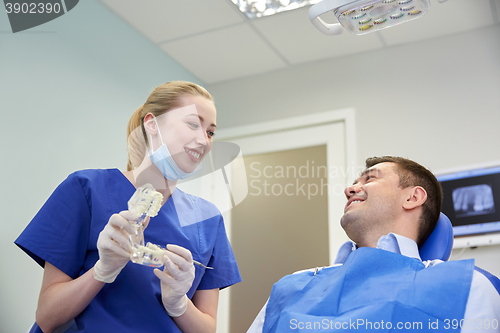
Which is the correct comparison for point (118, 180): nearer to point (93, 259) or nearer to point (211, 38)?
point (93, 259)

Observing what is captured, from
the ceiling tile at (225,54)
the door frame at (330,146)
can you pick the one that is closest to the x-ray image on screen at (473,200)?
the door frame at (330,146)

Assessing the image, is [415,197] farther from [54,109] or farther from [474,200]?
[54,109]

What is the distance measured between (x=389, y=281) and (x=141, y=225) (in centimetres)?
63

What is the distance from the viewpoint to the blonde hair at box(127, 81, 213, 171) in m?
1.21

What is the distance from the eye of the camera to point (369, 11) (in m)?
1.39

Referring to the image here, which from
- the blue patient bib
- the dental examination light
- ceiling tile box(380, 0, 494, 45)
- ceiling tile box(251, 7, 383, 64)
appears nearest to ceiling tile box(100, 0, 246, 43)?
ceiling tile box(251, 7, 383, 64)

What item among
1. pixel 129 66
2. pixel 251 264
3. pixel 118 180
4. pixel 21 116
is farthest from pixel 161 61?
pixel 118 180

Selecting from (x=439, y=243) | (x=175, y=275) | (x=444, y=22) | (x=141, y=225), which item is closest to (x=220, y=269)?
(x=175, y=275)

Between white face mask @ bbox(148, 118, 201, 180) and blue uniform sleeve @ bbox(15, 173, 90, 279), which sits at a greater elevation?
white face mask @ bbox(148, 118, 201, 180)

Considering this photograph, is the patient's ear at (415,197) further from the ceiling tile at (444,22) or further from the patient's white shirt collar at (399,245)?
the ceiling tile at (444,22)

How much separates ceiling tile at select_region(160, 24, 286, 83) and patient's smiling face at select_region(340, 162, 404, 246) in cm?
145

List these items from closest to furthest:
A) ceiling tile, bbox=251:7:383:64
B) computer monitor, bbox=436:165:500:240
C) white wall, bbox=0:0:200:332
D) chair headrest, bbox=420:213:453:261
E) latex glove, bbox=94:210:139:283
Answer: latex glove, bbox=94:210:139:283
chair headrest, bbox=420:213:453:261
white wall, bbox=0:0:200:332
computer monitor, bbox=436:165:500:240
ceiling tile, bbox=251:7:383:64

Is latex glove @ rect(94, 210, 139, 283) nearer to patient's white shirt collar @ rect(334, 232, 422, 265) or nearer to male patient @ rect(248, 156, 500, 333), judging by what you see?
male patient @ rect(248, 156, 500, 333)

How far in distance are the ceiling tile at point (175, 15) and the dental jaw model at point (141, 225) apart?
Answer: 65.5 inches
